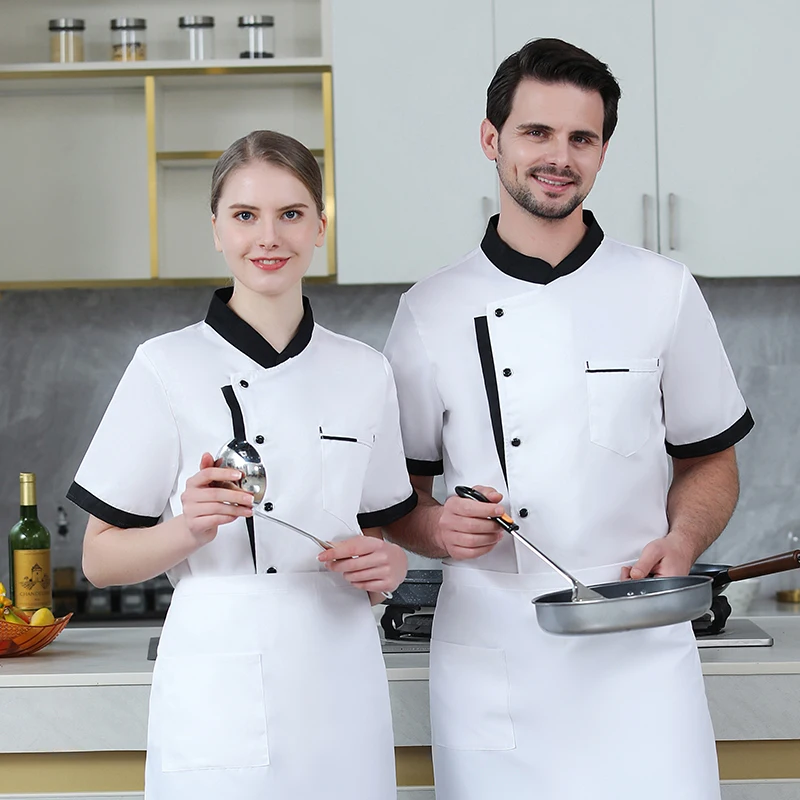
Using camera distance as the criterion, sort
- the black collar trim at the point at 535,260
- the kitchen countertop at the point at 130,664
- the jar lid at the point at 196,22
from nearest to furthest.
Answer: the black collar trim at the point at 535,260 → the kitchen countertop at the point at 130,664 → the jar lid at the point at 196,22

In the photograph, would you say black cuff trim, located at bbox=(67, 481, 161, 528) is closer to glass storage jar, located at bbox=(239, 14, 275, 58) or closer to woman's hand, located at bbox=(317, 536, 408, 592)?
woman's hand, located at bbox=(317, 536, 408, 592)

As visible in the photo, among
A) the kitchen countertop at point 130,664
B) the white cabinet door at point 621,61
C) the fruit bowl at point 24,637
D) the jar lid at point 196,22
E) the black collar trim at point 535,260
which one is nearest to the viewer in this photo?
the black collar trim at point 535,260

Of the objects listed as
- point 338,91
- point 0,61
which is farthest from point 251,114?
point 0,61

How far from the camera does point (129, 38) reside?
94.7 inches

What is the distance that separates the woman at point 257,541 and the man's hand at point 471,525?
7cm

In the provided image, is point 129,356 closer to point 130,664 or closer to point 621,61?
point 130,664

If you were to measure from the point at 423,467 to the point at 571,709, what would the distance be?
0.34 meters

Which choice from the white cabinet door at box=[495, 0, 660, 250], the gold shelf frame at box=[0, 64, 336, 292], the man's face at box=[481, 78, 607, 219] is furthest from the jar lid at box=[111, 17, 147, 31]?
the man's face at box=[481, 78, 607, 219]

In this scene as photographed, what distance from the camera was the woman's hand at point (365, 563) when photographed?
3.76ft

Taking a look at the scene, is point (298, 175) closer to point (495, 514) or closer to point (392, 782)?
point (495, 514)

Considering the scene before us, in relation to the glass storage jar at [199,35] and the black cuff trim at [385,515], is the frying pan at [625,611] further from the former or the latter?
the glass storage jar at [199,35]

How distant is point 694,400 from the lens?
138 cm

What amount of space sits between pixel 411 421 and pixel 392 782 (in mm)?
419

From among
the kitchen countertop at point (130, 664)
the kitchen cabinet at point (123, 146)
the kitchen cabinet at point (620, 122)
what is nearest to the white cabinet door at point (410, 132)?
the kitchen cabinet at point (620, 122)
